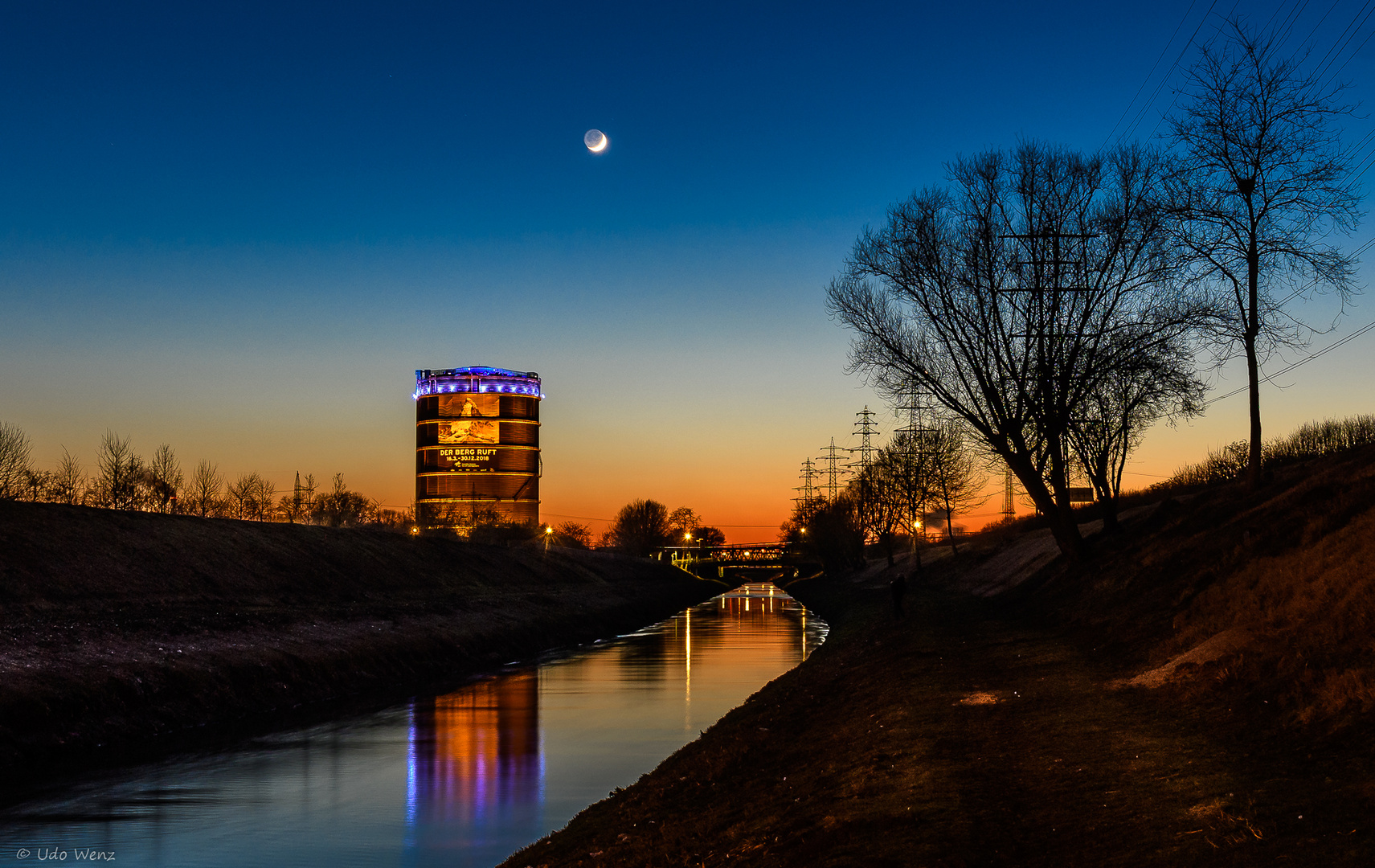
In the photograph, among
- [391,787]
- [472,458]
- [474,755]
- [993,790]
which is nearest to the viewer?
[993,790]

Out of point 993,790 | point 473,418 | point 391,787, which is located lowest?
point 391,787

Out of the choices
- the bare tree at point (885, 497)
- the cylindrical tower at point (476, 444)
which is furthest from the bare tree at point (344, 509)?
the bare tree at point (885, 497)

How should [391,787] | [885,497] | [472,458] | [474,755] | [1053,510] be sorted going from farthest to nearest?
[472,458] → [885,497] → [1053,510] → [474,755] → [391,787]

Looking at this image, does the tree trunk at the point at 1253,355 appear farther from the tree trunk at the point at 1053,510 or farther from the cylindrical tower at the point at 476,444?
the cylindrical tower at the point at 476,444

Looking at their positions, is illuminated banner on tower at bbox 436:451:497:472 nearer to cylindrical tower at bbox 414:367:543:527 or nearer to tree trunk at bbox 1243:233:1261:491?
cylindrical tower at bbox 414:367:543:527

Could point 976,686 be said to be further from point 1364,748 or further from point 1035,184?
point 1035,184

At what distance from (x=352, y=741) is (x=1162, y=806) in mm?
22883

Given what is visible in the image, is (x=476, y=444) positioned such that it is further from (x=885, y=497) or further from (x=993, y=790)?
(x=993, y=790)

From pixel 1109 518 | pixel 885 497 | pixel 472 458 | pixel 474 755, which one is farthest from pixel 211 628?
pixel 472 458

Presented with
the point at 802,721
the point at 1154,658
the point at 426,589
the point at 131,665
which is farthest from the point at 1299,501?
the point at 426,589

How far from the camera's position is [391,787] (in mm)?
22281

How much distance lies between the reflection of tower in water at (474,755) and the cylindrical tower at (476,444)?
15256 cm

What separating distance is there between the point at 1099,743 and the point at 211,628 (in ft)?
108

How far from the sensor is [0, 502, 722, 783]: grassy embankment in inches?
1054
